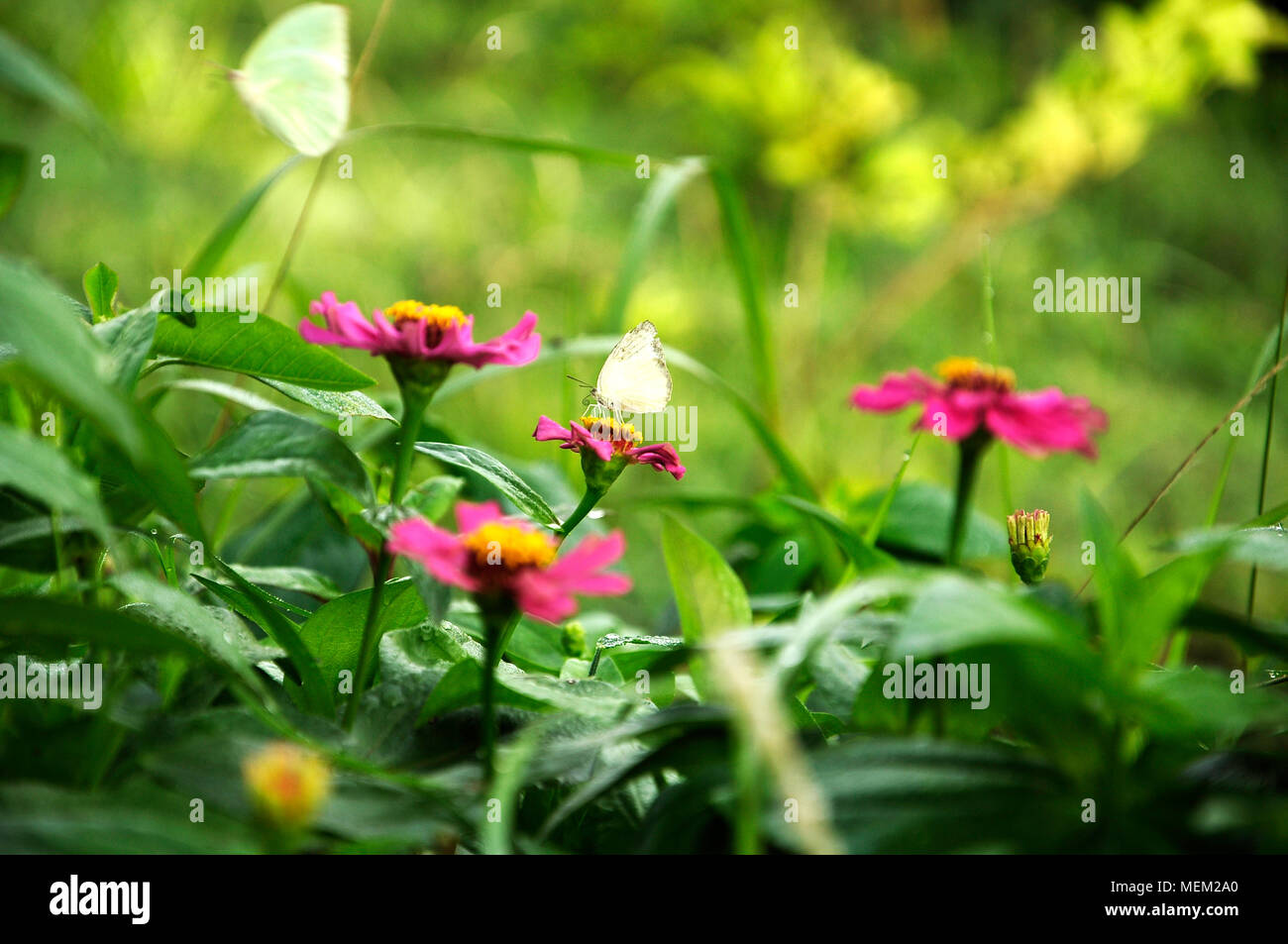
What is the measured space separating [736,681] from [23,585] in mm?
339

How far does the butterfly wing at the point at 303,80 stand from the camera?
50 cm

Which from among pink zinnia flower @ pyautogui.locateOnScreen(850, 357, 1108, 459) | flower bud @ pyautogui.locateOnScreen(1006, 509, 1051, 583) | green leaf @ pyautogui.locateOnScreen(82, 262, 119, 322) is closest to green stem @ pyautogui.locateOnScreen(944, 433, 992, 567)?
pink zinnia flower @ pyautogui.locateOnScreen(850, 357, 1108, 459)

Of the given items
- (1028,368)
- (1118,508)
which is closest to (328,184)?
(1028,368)

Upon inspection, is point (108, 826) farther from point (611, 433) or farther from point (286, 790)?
point (611, 433)

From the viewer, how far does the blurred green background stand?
1367 millimetres

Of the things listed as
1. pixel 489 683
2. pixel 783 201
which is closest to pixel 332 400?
pixel 489 683

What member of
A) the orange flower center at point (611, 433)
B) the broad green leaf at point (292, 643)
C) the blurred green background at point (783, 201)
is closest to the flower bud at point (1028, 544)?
the orange flower center at point (611, 433)

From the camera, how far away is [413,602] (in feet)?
1.21

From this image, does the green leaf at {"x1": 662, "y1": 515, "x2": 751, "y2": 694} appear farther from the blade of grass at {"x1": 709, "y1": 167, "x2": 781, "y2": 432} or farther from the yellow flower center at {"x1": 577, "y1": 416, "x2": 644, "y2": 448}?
the blade of grass at {"x1": 709, "y1": 167, "x2": 781, "y2": 432}

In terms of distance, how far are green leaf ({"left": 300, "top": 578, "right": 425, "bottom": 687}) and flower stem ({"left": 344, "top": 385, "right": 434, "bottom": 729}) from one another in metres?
0.02

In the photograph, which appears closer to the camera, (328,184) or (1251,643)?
(1251,643)

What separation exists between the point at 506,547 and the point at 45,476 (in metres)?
0.11

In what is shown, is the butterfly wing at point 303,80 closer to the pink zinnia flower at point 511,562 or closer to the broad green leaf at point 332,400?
the broad green leaf at point 332,400
